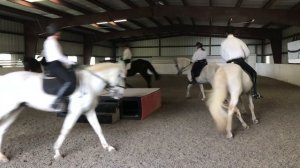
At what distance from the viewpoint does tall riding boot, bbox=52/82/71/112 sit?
4180 millimetres

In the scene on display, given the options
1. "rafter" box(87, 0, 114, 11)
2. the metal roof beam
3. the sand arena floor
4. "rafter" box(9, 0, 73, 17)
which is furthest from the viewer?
"rafter" box(87, 0, 114, 11)

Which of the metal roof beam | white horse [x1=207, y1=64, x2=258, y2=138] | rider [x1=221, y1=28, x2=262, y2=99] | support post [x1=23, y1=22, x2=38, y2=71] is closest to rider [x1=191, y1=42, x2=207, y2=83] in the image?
rider [x1=221, y1=28, x2=262, y2=99]

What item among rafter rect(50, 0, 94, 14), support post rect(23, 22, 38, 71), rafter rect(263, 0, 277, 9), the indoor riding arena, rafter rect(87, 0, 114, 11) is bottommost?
the indoor riding arena

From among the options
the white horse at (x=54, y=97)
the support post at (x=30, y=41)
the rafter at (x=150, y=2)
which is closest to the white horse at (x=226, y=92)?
the white horse at (x=54, y=97)

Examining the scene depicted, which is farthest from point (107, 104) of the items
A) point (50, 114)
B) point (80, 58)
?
point (80, 58)

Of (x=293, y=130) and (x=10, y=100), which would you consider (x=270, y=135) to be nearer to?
(x=293, y=130)

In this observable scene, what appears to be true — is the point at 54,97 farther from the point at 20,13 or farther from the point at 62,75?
the point at 20,13

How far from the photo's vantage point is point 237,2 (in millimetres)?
14031

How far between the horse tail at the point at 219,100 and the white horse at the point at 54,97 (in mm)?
1653

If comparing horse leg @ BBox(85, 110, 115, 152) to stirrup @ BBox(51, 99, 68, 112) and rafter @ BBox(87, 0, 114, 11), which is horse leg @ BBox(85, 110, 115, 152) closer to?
stirrup @ BBox(51, 99, 68, 112)

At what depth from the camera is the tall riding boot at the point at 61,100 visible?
4.18m

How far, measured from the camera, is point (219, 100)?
17.0ft

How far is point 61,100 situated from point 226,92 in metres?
2.77

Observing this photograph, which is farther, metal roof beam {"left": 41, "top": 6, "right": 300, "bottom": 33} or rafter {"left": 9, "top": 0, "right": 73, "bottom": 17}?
metal roof beam {"left": 41, "top": 6, "right": 300, "bottom": 33}
